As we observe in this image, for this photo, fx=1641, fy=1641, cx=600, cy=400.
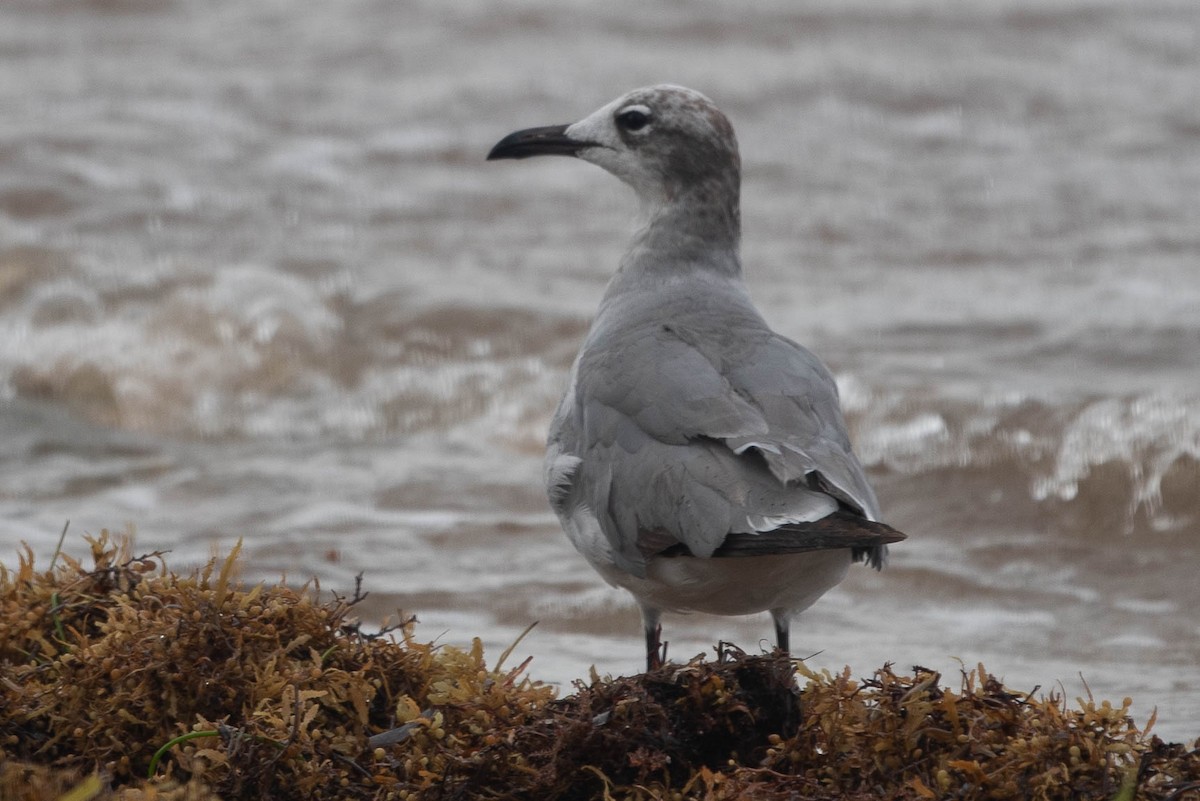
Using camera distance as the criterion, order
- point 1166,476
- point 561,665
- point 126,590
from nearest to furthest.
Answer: point 126,590
point 561,665
point 1166,476

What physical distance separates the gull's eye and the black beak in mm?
166

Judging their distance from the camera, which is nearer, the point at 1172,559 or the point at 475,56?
the point at 1172,559

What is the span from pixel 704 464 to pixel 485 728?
792mm

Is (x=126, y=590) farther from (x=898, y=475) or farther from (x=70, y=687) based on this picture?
(x=898, y=475)

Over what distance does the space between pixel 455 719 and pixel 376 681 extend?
10.0 inches

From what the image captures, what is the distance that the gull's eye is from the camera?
5.17m

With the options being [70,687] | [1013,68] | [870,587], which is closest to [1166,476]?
[870,587]

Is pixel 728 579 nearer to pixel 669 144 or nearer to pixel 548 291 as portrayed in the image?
pixel 669 144

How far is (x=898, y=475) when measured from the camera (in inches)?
289

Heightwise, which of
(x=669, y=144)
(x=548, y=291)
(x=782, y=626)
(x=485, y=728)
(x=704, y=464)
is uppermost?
(x=548, y=291)

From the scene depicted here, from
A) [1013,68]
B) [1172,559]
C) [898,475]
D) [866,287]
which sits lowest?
[1172,559]

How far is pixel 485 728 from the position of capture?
3.34 m

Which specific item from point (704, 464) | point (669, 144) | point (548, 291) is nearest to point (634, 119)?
point (669, 144)

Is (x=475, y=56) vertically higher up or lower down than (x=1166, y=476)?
higher up
